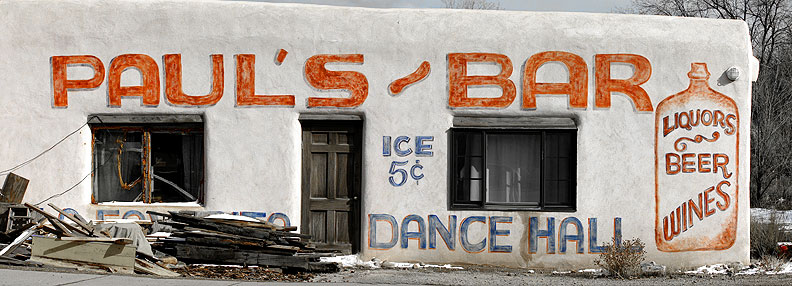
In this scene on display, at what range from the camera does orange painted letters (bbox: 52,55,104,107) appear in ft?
35.9

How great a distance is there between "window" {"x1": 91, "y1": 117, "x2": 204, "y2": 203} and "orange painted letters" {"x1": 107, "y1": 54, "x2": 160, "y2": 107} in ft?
1.44

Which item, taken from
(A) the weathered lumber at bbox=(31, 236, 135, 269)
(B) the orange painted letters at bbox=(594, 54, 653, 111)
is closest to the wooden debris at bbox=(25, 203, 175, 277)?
(A) the weathered lumber at bbox=(31, 236, 135, 269)

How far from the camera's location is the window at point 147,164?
11.1 m

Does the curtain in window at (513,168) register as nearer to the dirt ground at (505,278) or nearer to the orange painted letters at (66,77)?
the dirt ground at (505,278)

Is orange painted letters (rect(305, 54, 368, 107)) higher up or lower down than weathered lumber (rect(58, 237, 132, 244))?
higher up

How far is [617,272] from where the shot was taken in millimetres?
10289

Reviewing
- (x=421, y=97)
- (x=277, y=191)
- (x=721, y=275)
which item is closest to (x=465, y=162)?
(x=421, y=97)

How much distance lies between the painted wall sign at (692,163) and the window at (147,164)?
6427 millimetres

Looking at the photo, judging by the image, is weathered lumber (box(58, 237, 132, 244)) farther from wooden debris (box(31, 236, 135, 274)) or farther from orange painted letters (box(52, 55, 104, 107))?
orange painted letters (box(52, 55, 104, 107))

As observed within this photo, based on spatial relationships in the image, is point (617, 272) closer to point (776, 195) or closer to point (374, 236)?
point (374, 236)

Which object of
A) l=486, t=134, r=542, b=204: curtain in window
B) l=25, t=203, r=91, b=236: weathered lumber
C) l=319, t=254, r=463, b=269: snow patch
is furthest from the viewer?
l=486, t=134, r=542, b=204: curtain in window

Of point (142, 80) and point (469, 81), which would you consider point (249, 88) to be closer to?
point (142, 80)

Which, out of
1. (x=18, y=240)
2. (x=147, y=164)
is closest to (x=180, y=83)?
(x=147, y=164)

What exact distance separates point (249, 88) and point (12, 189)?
3385 millimetres
